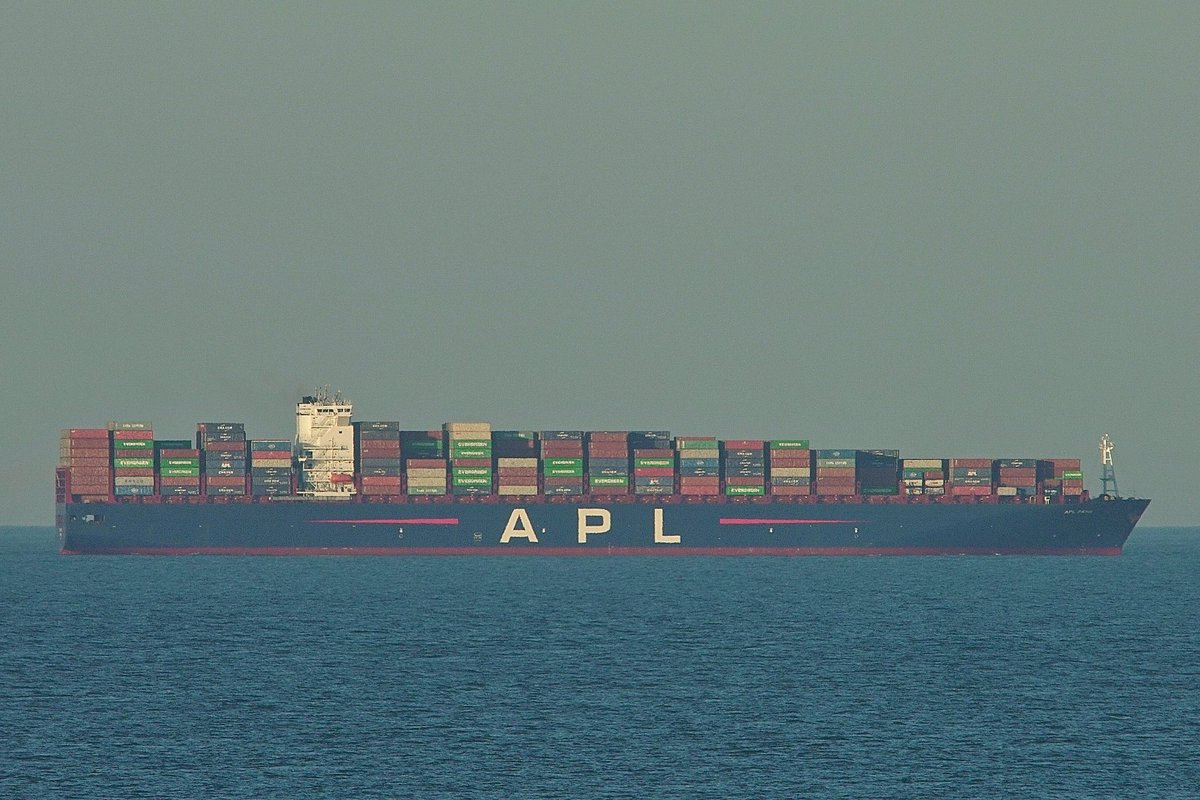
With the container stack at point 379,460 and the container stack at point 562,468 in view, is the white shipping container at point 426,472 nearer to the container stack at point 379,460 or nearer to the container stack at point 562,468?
the container stack at point 379,460

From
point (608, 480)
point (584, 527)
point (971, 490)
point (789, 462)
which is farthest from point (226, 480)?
point (971, 490)

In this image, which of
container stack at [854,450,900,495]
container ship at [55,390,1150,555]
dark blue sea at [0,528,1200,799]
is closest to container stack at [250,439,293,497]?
container ship at [55,390,1150,555]

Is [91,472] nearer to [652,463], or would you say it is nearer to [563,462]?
[563,462]

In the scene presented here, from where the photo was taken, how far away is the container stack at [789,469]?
376 feet

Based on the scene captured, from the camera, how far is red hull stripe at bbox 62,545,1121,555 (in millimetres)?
112500

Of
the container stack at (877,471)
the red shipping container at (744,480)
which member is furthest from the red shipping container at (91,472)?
the container stack at (877,471)

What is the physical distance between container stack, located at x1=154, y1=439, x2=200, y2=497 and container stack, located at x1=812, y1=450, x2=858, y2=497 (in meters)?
39.5

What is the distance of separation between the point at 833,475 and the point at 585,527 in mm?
16295

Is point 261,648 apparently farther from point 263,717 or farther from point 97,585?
point 97,585

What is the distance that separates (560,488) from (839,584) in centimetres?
2255

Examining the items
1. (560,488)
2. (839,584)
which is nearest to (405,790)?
(839,584)

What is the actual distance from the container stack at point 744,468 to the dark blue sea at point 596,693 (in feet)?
71.2

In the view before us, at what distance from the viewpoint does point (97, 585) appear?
98.2 m

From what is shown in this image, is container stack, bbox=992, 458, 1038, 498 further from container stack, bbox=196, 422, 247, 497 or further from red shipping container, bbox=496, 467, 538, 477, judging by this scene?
container stack, bbox=196, 422, 247, 497
